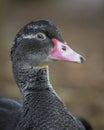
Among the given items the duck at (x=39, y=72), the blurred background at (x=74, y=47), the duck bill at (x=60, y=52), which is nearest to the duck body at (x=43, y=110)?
the duck at (x=39, y=72)

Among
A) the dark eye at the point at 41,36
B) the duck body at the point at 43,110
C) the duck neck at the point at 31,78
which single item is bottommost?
the duck body at the point at 43,110

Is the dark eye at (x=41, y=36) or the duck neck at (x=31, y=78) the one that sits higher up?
the dark eye at (x=41, y=36)

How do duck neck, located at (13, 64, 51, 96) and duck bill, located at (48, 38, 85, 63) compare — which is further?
duck neck, located at (13, 64, 51, 96)

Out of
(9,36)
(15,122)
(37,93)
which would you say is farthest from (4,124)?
(9,36)

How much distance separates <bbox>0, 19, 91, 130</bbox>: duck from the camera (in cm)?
338

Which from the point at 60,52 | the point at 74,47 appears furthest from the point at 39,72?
the point at 74,47

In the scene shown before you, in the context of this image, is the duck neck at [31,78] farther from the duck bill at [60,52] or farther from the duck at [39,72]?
the duck bill at [60,52]

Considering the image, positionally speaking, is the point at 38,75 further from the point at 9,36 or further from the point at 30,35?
the point at 9,36

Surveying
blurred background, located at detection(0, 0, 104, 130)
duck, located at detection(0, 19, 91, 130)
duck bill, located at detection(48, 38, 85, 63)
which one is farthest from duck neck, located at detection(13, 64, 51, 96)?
blurred background, located at detection(0, 0, 104, 130)

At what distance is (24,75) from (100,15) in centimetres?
531

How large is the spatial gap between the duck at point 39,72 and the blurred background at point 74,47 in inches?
75.1

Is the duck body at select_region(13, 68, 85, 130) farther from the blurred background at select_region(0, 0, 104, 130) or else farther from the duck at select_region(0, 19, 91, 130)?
the blurred background at select_region(0, 0, 104, 130)

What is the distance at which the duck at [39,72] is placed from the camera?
338 cm

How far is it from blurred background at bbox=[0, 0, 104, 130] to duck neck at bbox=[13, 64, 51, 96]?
193 cm
